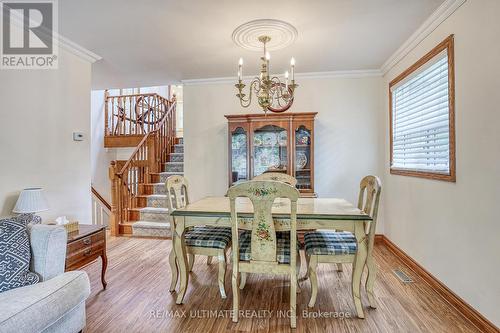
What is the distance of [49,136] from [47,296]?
1.89 m

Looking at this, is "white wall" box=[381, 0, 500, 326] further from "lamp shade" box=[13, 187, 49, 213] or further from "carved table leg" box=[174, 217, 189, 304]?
"lamp shade" box=[13, 187, 49, 213]

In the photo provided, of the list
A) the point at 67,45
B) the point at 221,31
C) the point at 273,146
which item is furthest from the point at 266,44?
the point at 67,45

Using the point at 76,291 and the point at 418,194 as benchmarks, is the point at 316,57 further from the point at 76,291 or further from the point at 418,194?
the point at 76,291

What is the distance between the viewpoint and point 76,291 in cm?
165

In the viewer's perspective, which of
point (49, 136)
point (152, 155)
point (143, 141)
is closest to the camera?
point (49, 136)

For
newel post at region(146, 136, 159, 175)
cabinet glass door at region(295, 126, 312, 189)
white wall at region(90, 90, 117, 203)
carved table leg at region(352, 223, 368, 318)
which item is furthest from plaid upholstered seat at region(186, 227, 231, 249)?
white wall at region(90, 90, 117, 203)

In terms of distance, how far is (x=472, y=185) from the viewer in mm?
2043

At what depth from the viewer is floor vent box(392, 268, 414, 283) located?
2684 millimetres

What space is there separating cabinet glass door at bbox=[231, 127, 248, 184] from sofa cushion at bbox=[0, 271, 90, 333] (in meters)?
2.52

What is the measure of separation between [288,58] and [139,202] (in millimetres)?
3552

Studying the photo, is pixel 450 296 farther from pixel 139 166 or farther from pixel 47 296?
pixel 139 166

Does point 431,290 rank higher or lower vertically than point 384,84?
lower

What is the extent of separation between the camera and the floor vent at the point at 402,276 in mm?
2684

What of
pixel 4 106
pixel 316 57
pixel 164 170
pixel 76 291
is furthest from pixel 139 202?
pixel 316 57
